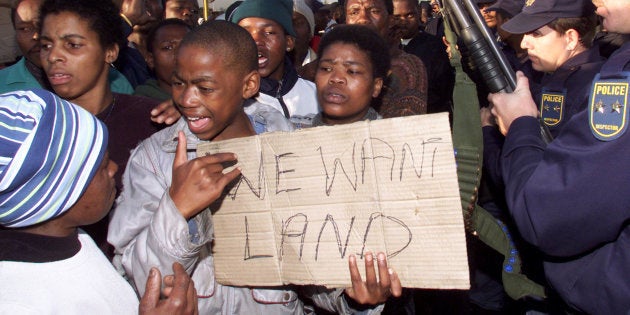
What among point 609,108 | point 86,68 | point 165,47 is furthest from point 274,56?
point 609,108

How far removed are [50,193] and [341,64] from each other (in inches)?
68.3

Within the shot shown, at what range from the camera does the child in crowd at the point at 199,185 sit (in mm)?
1839

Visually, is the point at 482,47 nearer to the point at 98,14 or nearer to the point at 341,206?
the point at 341,206

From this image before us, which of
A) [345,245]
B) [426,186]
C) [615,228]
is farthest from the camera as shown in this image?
[345,245]

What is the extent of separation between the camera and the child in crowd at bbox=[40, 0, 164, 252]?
274cm

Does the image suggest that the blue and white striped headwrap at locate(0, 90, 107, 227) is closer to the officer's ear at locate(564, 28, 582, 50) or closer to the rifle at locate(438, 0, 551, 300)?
the rifle at locate(438, 0, 551, 300)

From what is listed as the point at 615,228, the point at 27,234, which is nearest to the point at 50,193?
the point at 27,234

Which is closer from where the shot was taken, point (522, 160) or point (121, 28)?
point (522, 160)

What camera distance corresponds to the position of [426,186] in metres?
1.77

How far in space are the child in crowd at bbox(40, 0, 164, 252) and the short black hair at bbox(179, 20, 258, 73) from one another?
→ 64cm

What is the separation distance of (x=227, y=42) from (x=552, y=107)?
163 centimetres

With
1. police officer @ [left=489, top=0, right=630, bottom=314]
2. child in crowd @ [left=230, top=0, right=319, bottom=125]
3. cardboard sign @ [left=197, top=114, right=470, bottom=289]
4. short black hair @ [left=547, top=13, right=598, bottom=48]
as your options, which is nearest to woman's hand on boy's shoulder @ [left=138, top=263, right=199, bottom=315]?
cardboard sign @ [left=197, top=114, right=470, bottom=289]

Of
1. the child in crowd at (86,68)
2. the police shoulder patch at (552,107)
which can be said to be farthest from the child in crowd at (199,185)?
the police shoulder patch at (552,107)

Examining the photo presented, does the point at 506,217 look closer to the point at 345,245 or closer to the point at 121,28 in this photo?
the point at 345,245
